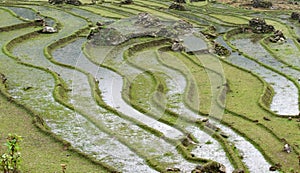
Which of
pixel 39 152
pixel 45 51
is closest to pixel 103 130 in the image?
pixel 39 152

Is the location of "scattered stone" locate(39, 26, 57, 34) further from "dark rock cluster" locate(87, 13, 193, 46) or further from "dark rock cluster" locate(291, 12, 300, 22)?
"dark rock cluster" locate(291, 12, 300, 22)

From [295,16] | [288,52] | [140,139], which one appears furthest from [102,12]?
[140,139]

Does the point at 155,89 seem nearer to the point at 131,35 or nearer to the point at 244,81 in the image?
the point at 244,81

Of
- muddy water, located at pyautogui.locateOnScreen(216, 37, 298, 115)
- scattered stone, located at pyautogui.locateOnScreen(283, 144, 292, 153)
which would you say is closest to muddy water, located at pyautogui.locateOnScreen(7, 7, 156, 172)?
scattered stone, located at pyautogui.locateOnScreen(283, 144, 292, 153)

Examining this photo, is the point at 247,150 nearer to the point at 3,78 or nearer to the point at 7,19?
the point at 3,78

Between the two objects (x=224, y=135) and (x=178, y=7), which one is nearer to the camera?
(x=224, y=135)

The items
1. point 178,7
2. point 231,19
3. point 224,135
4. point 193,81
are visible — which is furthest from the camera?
point 178,7

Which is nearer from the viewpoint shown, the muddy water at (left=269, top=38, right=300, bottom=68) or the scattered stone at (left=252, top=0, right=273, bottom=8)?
the muddy water at (left=269, top=38, right=300, bottom=68)
